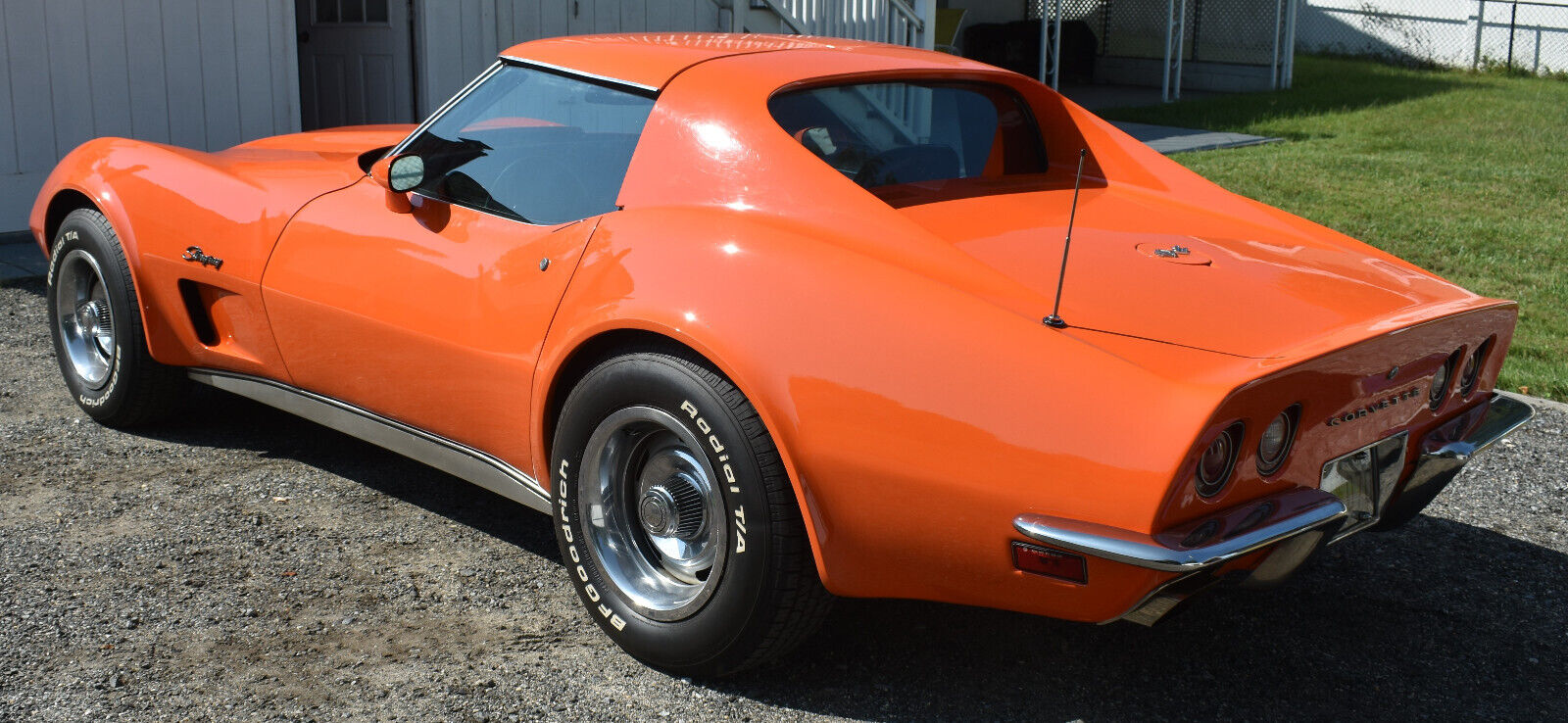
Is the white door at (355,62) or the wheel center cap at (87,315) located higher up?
the white door at (355,62)

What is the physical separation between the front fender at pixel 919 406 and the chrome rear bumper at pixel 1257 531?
0.04 m

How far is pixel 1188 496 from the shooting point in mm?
2432

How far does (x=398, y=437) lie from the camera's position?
370 cm

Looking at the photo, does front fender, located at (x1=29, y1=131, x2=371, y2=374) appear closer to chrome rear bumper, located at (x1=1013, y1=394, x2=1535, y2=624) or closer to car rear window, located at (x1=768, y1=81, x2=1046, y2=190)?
car rear window, located at (x1=768, y1=81, x2=1046, y2=190)

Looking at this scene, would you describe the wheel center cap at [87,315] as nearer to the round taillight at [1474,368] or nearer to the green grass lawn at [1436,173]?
the round taillight at [1474,368]

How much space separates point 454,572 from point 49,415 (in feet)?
6.88

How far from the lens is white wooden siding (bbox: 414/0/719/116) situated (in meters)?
9.71

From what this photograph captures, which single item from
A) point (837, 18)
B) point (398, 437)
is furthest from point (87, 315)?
point (837, 18)

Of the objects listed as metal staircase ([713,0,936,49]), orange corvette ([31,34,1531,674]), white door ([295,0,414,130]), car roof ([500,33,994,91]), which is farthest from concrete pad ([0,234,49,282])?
metal staircase ([713,0,936,49])

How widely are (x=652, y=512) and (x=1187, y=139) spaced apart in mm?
10500

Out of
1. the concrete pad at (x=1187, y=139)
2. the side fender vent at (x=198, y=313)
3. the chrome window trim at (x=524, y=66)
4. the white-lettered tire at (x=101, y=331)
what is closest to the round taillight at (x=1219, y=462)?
the chrome window trim at (x=524, y=66)

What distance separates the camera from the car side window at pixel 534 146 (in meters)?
3.31

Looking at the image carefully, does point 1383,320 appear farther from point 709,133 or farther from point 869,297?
point 709,133

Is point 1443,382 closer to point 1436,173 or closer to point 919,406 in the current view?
point 919,406
